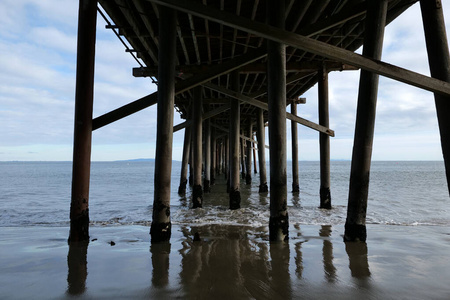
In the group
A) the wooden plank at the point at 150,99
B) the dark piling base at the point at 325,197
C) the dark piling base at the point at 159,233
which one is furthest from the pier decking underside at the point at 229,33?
the dark piling base at the point at 325,197

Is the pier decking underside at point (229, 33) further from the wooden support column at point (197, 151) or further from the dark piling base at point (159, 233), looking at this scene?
the dark piling base at point (159, 233)

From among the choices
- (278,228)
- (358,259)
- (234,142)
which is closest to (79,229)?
(278,228)

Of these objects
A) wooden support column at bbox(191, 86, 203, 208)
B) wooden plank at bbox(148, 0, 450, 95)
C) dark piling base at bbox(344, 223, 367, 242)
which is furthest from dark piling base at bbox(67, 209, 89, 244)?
wooden support column at bbox(191, 86, 203, 208)

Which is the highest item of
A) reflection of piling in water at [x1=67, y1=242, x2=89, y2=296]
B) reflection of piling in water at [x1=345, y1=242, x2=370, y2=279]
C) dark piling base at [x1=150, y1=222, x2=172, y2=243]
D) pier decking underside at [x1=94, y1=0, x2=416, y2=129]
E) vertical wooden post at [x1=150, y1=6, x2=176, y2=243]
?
pier decking underside at [x1=94, y1=0, x2=416, y2=129]

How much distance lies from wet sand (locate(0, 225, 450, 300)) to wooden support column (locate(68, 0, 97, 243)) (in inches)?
20.3

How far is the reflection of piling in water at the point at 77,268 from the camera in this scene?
8.79 ft

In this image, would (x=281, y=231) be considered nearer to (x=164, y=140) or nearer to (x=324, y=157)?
(x=164, y=140)

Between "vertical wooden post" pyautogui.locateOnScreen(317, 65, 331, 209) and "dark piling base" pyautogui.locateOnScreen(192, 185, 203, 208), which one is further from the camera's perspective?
"dark piling base" pyautogui.locateOnScreen(192, 185, 203, 208)

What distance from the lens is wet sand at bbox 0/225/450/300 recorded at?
8.46ft

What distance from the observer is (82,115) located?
4078 mm

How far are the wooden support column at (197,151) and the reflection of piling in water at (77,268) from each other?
15.3ft

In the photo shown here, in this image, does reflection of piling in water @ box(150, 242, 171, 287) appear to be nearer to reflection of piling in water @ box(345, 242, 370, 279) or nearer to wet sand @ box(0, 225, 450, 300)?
wet sand @ box(0, 225, 450, 300)

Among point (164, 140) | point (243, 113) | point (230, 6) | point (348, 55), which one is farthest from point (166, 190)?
point (243, 113)

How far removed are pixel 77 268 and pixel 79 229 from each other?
41.6 inches
